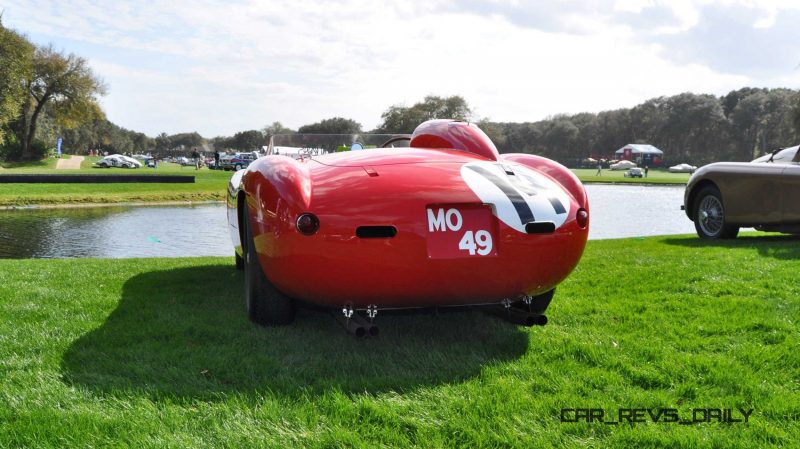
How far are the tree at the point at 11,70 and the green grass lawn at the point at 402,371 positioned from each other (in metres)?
43.6

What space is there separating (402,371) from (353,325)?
35 cm

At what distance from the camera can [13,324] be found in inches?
156

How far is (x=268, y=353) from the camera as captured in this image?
11.0ft

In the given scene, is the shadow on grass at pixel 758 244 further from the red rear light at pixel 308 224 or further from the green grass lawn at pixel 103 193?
the green grass lawn at pixel 103 193

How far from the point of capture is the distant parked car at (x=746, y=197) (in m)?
7.36

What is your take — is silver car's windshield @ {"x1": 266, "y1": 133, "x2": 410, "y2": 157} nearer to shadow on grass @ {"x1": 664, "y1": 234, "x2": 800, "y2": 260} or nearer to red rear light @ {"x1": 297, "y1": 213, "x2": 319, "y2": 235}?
red rear light @ {"x1": 297, "y1": 213, "x2": 319, "y2": 235}

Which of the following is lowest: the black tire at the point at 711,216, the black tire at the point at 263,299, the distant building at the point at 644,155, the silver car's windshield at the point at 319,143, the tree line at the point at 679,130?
the black tire at the point at 263,299

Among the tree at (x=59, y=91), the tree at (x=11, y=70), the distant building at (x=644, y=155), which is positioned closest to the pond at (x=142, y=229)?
the tree at (x=11, y=70)

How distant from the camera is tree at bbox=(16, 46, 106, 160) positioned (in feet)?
183

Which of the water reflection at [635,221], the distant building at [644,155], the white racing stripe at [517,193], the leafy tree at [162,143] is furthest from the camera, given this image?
the leafy tree at [162,143]

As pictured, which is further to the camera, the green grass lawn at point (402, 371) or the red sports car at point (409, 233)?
the red sports car at point (409, 233)

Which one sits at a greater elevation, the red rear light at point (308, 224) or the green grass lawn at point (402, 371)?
the red rear light at point (308, 224)

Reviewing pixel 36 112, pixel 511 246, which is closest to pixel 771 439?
pixel 511 246

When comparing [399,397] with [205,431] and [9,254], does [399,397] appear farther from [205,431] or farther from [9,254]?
[9,254]
